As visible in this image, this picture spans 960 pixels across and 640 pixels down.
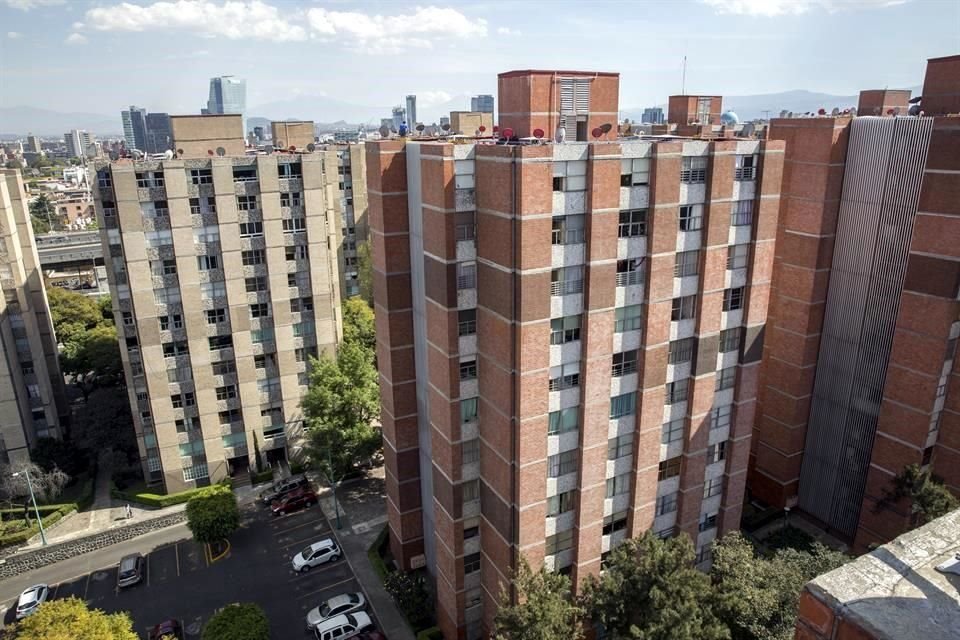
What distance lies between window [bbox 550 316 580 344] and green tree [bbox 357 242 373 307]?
62.2m

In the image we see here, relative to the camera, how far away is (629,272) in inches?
1335

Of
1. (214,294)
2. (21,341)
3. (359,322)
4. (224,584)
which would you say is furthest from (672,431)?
(21,341)

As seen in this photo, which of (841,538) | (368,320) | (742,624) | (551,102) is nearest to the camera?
(742,624)

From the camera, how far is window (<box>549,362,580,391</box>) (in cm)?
3338

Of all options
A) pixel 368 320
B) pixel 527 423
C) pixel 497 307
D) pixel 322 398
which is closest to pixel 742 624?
pixel 527 423

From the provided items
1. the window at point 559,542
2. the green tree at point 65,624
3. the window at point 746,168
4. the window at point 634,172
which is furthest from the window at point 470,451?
the window at point 746,168

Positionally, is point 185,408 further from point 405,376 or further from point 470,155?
point 470,155

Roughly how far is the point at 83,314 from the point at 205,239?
4257cm

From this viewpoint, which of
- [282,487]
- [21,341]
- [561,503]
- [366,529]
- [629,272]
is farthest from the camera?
[21,341]

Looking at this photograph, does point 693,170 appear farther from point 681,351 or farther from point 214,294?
point 214,294

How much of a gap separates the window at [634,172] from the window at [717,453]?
63.5ft

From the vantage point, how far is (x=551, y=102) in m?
36.1

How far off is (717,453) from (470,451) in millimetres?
17371

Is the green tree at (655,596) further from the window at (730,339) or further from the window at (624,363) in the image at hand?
the window at (730,339)
